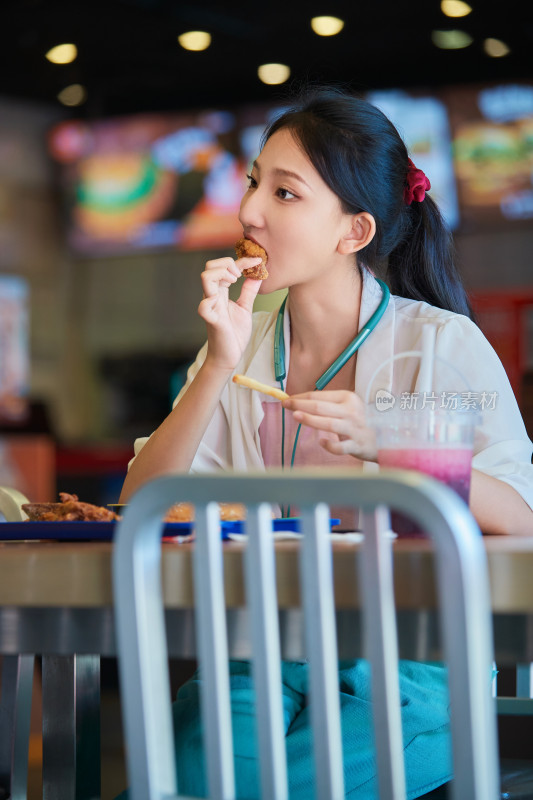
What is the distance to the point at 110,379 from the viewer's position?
20.2 feet

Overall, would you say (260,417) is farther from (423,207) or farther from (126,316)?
(126,316)

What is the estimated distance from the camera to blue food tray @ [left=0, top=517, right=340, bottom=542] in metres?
1.04

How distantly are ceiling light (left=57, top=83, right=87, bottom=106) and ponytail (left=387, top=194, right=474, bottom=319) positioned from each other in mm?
4754

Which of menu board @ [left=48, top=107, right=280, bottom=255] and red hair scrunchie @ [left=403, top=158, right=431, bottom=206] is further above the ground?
menu board @ [left=48, top=107, right=280, bottom=255]

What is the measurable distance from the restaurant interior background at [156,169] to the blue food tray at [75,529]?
368 centimetres

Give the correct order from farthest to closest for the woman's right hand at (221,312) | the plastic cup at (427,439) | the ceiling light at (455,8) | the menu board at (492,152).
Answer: the ceiling light at (455,8) < the menu board at (492,152) < the woman's right hand at (221,312) < the plastic cup at (427,439)

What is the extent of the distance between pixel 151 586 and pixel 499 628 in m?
0.25

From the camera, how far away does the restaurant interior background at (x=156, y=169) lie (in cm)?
509

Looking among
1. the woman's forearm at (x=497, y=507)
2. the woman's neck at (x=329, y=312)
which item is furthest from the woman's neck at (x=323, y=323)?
the woman's forearm at (x=497, y=507)

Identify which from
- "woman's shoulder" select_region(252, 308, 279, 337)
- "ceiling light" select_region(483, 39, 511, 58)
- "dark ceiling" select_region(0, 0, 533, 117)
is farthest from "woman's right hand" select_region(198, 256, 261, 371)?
"ceiling light" select_region(483, 39, 511, 58)

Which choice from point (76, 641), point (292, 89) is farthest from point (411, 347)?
point (76, 641)

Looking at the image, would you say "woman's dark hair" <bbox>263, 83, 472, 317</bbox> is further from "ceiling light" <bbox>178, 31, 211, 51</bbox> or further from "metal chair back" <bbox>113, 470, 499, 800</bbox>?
"ceiling light" <bbox>178, 31, 211, 51</bbox>

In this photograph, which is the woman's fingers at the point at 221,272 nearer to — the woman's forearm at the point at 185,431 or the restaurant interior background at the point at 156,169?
the woman's forearm at the point at 185,431

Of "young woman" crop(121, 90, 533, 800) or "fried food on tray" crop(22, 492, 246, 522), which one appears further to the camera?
"young woman" crop(121, 90, 533, 800)
